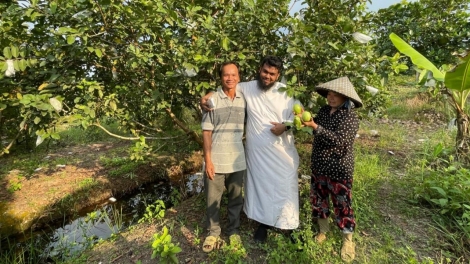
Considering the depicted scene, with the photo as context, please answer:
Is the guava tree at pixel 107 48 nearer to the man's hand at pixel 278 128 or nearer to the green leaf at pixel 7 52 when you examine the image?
the green leaf at pixel 7 52

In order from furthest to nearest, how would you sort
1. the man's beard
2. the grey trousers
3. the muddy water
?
the muddy water
the grey trousers
the man's beard

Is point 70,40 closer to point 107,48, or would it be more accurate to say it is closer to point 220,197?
point 107,48

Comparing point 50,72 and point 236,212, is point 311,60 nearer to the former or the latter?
point 236,212

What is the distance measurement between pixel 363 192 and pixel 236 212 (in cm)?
144

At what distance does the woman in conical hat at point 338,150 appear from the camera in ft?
6.64

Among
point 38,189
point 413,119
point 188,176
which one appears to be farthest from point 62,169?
point 413,119

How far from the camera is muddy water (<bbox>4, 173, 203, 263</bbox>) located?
119 inches

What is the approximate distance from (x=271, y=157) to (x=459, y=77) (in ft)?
4.74

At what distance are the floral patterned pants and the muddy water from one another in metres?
1.90

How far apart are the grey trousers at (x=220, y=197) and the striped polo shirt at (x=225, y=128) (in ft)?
0.38

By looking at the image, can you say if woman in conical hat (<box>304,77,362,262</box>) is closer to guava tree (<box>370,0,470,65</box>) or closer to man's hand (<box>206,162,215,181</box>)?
man's hand (<box>206,162,215,181</box>)

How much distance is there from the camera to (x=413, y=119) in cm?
663

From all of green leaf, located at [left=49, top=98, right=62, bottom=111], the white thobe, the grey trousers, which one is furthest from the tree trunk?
green leaf, located at [left=49, top=98, right=62, bottom=111]

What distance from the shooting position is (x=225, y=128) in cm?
224
